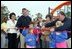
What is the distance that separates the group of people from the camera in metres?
5.08

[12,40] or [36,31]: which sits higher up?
[36,31]

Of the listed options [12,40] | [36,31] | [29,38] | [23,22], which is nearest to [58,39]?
[36,31]

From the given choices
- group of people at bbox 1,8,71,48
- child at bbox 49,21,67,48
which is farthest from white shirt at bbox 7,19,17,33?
child at bbox 49,21,67,48

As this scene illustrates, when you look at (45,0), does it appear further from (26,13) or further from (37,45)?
(37,45)

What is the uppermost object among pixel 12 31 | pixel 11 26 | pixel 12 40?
pixel 11 26

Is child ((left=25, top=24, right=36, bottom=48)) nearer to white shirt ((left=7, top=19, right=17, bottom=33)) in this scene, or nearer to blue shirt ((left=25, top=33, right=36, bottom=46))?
blue shirt ((left=25, top=33, right=36, bottom=46))

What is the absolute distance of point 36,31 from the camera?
5.13 m

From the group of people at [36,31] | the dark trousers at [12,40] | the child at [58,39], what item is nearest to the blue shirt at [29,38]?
the group of people at [36,31]

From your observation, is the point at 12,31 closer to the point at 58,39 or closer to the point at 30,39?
the point at 30,39

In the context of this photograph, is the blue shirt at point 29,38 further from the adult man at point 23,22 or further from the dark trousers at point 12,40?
the dark trousers at point 12,40

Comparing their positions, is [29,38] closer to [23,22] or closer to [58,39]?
[23,22]

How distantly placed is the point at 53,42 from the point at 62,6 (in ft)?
2.62

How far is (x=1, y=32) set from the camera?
17.0 feet

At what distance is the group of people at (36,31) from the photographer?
200 inches
